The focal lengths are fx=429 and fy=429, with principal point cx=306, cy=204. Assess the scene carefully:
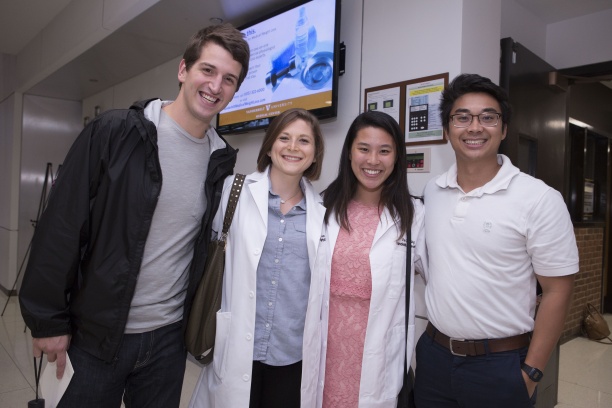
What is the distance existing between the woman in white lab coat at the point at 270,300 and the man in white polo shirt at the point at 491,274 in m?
0.44

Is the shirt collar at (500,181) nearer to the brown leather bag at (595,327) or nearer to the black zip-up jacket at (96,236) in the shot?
the black zip-up jacket at (96,236)

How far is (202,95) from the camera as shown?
147 centimetres

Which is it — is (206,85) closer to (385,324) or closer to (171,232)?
(171,232)

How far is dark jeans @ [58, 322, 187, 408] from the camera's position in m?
1.35

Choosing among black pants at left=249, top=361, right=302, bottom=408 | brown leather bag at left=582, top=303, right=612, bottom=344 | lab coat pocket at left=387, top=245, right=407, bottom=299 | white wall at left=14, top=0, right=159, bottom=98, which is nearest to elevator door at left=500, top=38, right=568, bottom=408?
lab coat pocket at left=387, top=245, right=407, bottom=299

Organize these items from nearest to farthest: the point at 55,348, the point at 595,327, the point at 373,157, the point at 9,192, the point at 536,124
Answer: the point at 55,348
the point at 373,157
the point at 536,124
the point at 595,327
the point at 9,192

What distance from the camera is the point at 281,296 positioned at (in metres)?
1.53

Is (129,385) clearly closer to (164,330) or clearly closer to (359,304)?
(164,330)

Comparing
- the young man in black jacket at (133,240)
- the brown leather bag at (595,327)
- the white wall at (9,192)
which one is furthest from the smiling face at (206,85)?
the white wall at (9,192)

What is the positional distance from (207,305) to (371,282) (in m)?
0.59

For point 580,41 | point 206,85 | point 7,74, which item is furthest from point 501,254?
point 7,74

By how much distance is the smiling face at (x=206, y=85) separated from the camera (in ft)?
4.82

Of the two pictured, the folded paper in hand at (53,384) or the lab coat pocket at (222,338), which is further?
the lab coat pocket at (222,338)

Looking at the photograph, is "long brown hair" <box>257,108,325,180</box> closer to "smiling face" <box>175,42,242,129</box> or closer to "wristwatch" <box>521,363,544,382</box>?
"smiling face" <box>175,42,242,129</box>
